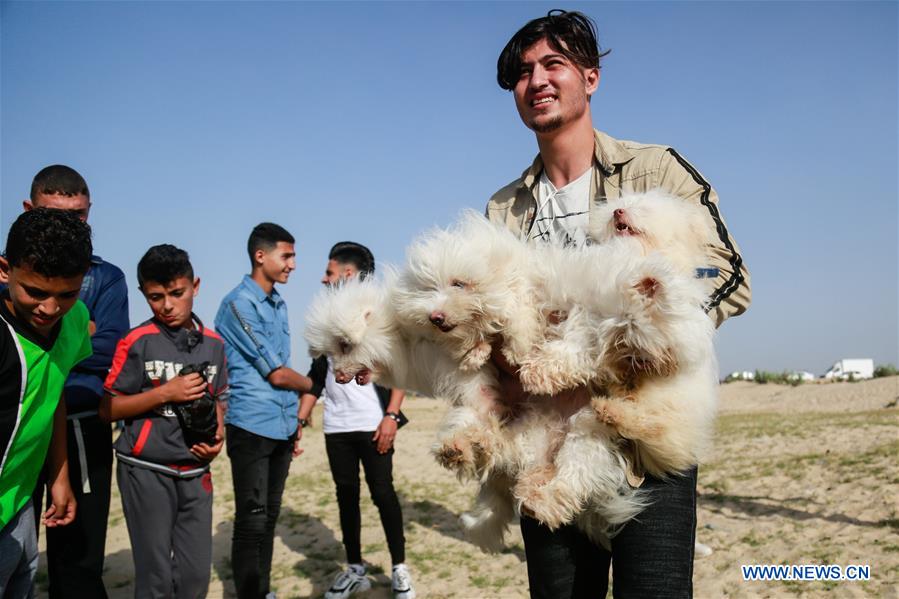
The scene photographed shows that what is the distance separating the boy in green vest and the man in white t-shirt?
244 cm

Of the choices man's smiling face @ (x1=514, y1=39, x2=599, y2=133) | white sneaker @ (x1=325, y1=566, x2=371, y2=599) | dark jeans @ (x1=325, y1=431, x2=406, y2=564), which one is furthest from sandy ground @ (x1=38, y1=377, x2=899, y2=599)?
man's smiling face @ (x1=514, y1=39, x2=599, y2=133)

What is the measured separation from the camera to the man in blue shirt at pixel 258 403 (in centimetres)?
448

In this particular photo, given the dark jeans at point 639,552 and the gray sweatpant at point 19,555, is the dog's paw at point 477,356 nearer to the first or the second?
the dark jeans at point 639,552

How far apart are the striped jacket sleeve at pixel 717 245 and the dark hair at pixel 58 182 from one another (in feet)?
10.3

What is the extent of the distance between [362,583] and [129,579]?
229cm

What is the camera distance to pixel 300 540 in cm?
720

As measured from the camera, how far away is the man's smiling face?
2.58m

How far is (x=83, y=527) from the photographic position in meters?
3.35

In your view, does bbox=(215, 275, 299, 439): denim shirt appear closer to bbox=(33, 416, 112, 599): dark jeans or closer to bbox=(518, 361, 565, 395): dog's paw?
bbox=(33, 416, 112, 599): dark jeans

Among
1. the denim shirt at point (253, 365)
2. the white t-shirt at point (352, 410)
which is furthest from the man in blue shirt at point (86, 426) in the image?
the white t-shirt at point (352, 410)

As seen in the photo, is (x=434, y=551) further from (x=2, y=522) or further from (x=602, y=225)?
(x=602, y=225)

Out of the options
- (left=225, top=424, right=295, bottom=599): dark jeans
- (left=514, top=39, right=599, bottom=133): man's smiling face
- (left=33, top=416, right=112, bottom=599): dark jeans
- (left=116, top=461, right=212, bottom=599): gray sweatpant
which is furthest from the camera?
(left=225, top=424, right=295, bottom=599): dark jeans

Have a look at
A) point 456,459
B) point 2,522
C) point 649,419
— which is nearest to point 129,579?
point 2,522

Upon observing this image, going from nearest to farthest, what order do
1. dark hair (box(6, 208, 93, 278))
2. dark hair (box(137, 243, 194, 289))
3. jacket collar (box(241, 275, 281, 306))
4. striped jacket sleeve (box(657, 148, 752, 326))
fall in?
striped jacket sleeve (box(657, 148, 752, 326)) → dark hair (box(6, 208, 93, 278)) → dark hair (box(137, 243, 194, 289)) → jacket collar (box(241, 275, 281, 306))
